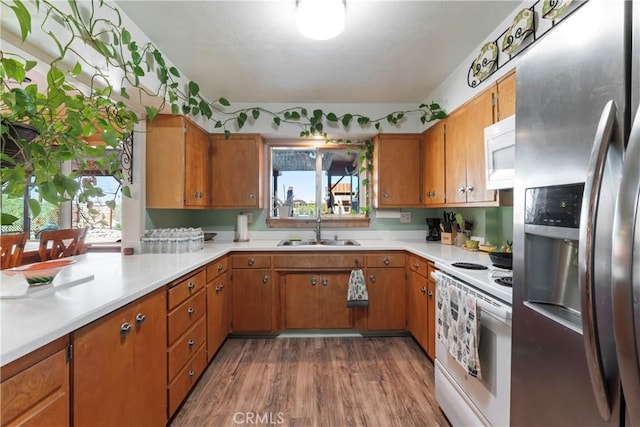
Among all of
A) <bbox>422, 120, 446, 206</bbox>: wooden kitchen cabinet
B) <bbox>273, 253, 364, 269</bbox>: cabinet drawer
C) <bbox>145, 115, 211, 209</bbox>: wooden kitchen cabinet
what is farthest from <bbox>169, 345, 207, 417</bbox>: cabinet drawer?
<bbox>422, 120, 446, 206</bbox>: wooden kitchen cabinet

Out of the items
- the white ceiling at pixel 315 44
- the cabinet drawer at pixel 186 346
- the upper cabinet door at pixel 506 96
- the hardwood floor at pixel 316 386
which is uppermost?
the white ceiling at pixel 315 44

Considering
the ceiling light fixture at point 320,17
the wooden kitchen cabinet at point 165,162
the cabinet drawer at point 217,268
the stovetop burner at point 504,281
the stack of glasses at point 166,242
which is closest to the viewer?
the stovetop burner at point 504,281

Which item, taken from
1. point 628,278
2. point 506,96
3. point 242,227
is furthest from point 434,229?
point 628,278

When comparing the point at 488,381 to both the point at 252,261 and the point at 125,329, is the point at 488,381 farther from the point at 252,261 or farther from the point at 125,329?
the point at 252,261

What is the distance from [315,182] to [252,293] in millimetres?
1476

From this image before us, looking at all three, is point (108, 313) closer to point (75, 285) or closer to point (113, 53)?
point (75, 285)

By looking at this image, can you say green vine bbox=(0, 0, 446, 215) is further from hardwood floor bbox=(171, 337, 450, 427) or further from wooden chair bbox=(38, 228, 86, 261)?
hardwood floor bbox=(171, 337, 450, 427)

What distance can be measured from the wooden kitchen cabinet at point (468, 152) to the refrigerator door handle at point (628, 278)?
4.08ft

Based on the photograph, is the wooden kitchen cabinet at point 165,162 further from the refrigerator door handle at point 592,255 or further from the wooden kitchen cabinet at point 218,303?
the refrigerator door handle at point 592,255

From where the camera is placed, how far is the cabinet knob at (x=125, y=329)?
42.2 inches

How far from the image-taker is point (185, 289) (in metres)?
1.59

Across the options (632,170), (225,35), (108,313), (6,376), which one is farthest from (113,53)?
(632,170)

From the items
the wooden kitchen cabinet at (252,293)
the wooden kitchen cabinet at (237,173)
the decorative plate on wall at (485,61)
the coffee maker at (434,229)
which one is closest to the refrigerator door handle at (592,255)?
the decorative plate on wall at (485,61)

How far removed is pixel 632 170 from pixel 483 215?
193cm
